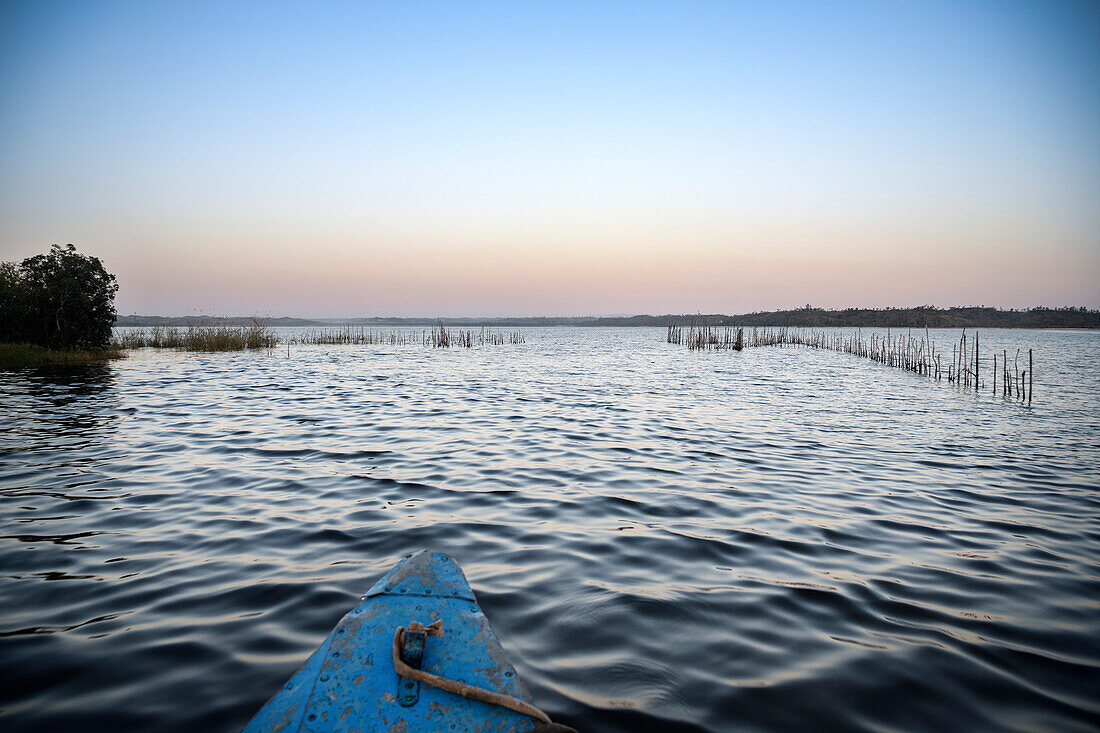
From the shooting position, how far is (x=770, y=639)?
11.2ft

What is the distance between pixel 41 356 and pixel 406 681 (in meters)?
29.8

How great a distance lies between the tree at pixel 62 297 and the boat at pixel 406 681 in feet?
93.5

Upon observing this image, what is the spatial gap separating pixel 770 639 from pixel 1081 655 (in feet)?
5.94

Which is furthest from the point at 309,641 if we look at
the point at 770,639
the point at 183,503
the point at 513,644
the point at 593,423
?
the point at 593,423

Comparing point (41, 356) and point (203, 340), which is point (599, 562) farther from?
point (203, 340)

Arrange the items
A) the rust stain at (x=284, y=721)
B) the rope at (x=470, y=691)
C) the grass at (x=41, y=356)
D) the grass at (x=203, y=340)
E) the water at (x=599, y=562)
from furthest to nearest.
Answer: the grass at (x=203, y=340)
the grass at (x=41, y=356)
the water at (x=599, y=562)
the rope at (x=470, y=691)
the rust stain at (x=284, y=721)

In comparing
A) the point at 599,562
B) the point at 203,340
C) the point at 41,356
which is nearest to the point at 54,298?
the point at 41,356

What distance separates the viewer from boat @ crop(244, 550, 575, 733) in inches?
68.1

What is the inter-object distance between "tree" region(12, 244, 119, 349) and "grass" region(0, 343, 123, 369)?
0.43 metres

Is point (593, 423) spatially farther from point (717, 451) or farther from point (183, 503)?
point (183, 503)

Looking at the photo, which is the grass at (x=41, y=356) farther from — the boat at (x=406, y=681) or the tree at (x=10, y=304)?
the boat at (x=406, y=681)

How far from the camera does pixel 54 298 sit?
73.7 feet

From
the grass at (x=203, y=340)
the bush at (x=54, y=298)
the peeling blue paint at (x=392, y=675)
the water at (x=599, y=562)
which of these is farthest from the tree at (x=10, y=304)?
the peeling blue paint at (x=392, y=675)

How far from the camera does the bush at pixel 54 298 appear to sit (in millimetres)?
22438
